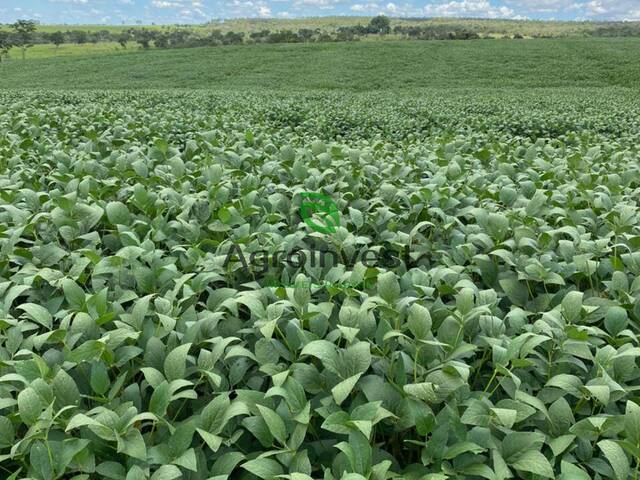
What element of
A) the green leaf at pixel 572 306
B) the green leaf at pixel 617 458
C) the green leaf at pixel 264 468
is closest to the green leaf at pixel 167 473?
the green leaf at pixel 264 468

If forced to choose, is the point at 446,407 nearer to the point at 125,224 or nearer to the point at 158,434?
the point at 158,434

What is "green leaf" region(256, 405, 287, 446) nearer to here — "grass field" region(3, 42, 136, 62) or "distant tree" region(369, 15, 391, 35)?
"grass field" region(3, 42, 136, 62)

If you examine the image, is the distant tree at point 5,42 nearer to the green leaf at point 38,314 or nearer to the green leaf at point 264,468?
the green leaf at point 38,314

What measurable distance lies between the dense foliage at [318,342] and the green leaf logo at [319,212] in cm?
9

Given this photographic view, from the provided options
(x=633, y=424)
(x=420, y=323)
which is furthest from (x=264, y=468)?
(x=633, y=424)

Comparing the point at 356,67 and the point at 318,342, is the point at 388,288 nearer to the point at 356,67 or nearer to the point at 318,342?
the point at 318,342

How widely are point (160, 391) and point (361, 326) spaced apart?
78 centimetres

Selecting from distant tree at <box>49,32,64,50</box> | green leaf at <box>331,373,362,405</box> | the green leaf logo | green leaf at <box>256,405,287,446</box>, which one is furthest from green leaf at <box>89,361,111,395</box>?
distant tree at <box>49,32,64,50</box>

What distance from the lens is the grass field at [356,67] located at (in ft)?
124

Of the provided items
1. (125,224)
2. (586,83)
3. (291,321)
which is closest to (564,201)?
(291,321)

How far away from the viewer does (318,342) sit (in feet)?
5.97

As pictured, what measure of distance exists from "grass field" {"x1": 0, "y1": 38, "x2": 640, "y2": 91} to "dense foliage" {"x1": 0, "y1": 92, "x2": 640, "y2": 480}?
114ft

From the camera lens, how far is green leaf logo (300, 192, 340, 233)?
312cm

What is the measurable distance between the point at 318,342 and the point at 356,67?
4366 cm
